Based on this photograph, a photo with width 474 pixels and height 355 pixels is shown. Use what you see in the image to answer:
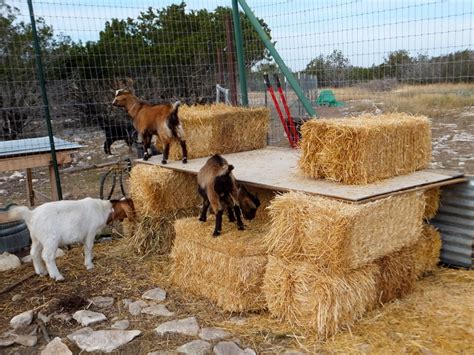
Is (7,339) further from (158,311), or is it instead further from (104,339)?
(158,311)

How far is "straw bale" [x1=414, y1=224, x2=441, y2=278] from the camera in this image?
4.71 m

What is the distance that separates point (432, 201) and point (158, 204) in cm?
318

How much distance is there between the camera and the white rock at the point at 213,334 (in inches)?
153

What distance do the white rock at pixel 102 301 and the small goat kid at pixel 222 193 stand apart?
129cm

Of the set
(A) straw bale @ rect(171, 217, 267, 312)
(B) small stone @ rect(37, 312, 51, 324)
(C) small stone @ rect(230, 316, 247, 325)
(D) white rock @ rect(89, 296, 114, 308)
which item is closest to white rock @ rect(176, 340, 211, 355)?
(C) small stone @ rect(230, 316, 247, 325)

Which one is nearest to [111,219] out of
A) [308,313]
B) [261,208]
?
[261,208]

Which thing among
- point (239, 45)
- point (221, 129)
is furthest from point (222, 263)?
point (239, 45)

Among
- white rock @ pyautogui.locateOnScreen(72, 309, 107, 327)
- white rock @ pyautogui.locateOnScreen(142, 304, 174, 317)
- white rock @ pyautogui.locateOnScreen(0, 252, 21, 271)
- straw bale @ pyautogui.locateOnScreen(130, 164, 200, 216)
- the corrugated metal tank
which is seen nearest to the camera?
white rock @ pyautogui.locateOnScreen(72, 309, 107, 327)

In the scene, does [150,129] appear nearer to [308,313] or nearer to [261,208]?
[261,208]

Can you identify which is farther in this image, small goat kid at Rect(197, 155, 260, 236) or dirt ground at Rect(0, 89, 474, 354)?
small goat kid at Rect(197, 155, 260, 236)

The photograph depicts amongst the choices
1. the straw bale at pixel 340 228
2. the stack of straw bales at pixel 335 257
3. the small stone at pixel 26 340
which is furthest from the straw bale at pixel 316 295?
the small stone at pixel 26 340

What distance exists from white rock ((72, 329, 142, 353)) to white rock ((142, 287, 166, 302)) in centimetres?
71

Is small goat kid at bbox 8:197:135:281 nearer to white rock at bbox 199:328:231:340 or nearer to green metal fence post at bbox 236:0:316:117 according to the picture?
white rock at bbox 199:328:231:340

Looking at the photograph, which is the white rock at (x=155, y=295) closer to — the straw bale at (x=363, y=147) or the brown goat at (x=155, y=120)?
the brown goat at (x=155, y=120)
